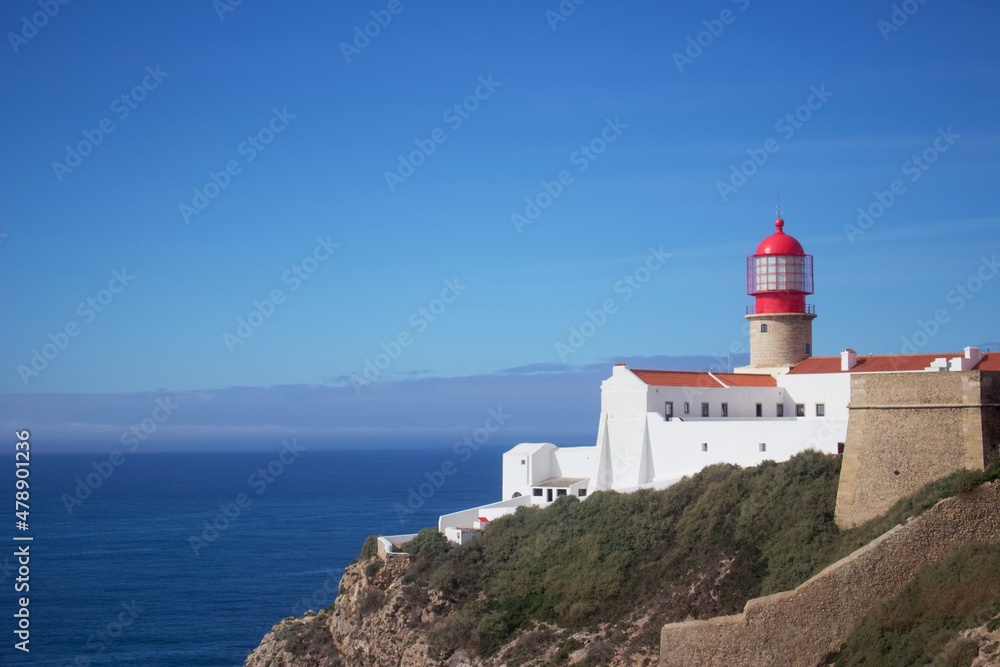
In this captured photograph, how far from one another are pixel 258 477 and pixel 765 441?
372 feet

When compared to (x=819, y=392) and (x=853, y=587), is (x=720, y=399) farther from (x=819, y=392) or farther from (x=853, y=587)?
(x=853, y=587)

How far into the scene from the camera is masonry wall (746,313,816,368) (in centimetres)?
3366

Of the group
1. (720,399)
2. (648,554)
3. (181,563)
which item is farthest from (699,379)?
(181,563)

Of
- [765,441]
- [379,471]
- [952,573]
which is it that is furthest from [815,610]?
[379,471]

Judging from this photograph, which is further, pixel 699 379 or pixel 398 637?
pixel 699 379

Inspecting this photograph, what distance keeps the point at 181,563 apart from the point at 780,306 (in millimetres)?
39284

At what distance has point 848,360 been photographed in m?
31.6

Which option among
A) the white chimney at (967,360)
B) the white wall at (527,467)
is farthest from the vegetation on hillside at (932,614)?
the white wall at (527,467)

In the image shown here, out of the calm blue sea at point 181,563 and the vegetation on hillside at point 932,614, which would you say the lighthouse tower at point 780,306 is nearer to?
the vegetation on hillside at point 932,614

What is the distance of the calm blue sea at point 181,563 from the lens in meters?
42.1

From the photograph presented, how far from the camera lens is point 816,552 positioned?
76.2 feet

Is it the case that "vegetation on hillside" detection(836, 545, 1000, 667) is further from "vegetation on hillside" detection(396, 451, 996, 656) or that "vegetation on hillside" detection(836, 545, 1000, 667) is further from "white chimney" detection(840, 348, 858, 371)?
"white chimney" detection(840, 348, 858, 371)

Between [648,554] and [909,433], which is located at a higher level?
[909,433]

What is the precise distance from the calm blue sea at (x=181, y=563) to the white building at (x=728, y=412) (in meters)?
14.5
